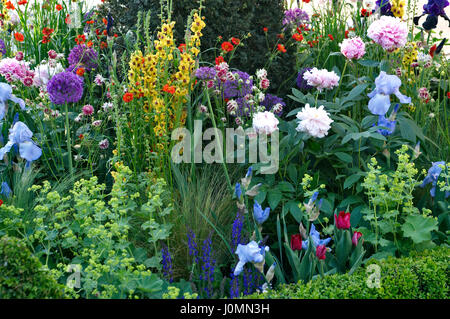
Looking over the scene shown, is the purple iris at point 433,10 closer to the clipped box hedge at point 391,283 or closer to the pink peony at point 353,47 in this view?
the pink peony at point 353,47

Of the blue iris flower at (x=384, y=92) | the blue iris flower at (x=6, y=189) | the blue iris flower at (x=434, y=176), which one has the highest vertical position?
the blue iris flower at (x=384, y=92)

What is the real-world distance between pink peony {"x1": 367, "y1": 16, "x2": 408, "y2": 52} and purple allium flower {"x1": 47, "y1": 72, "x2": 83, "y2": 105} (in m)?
2.14

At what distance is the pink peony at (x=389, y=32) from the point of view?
149 inches

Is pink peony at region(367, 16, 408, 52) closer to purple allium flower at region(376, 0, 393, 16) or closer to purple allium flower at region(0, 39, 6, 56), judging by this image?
purple allium flower at region(376, 0, 393, 16)

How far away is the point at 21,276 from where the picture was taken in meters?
2.30

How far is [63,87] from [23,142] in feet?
1.91

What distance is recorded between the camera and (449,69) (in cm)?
541

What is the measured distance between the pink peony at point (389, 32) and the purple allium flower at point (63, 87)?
214 centimetres

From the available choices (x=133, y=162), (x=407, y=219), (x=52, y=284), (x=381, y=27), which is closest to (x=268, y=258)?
(x=407, y=219)

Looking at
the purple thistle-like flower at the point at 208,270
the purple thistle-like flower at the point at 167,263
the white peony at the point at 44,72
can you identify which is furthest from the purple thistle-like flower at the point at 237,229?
the white peony at the point at 44,72

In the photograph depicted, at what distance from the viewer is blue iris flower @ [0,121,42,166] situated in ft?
12.7

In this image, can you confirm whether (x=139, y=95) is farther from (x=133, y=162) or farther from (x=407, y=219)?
(x=407, y=219)
